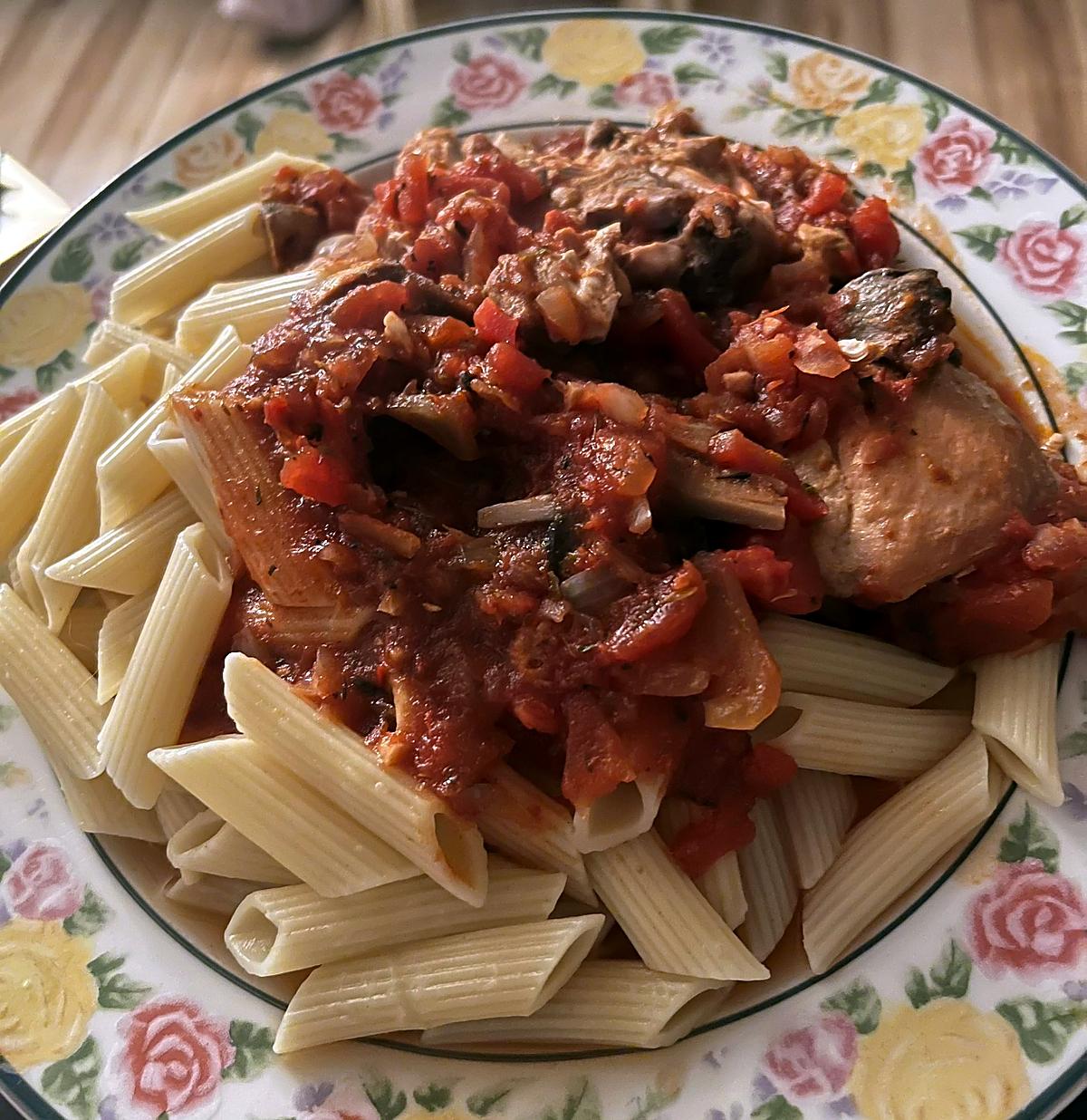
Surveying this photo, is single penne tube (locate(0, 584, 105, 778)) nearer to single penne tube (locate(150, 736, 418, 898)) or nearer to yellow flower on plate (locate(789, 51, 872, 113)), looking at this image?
single penne tube (locate(150, 736, 418, 898))

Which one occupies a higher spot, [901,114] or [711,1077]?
[901,114]

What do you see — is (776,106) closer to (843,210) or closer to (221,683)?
(843,210)

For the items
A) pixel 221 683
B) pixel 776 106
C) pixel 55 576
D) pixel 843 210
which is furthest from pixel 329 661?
pixel 776 106

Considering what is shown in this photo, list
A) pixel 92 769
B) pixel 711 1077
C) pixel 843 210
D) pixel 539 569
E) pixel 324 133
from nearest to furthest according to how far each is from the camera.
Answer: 1. pixel 711 1077
2. pixel 539 569
3. pixel 92 769
4. pixel 843 210
5. pixel 324 133

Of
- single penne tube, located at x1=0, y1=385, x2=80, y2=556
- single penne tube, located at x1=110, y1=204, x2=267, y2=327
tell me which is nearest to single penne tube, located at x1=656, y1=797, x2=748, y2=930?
single penne tube, located at x1=0, y1=385, x2=80, y2=556

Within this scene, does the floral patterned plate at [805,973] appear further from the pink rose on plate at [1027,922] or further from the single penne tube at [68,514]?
the single penne tube at [68,514]

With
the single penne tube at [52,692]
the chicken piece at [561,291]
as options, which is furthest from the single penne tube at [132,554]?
the chicken piece at [561,291]

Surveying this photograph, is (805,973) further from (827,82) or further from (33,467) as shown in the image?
(827,82)
